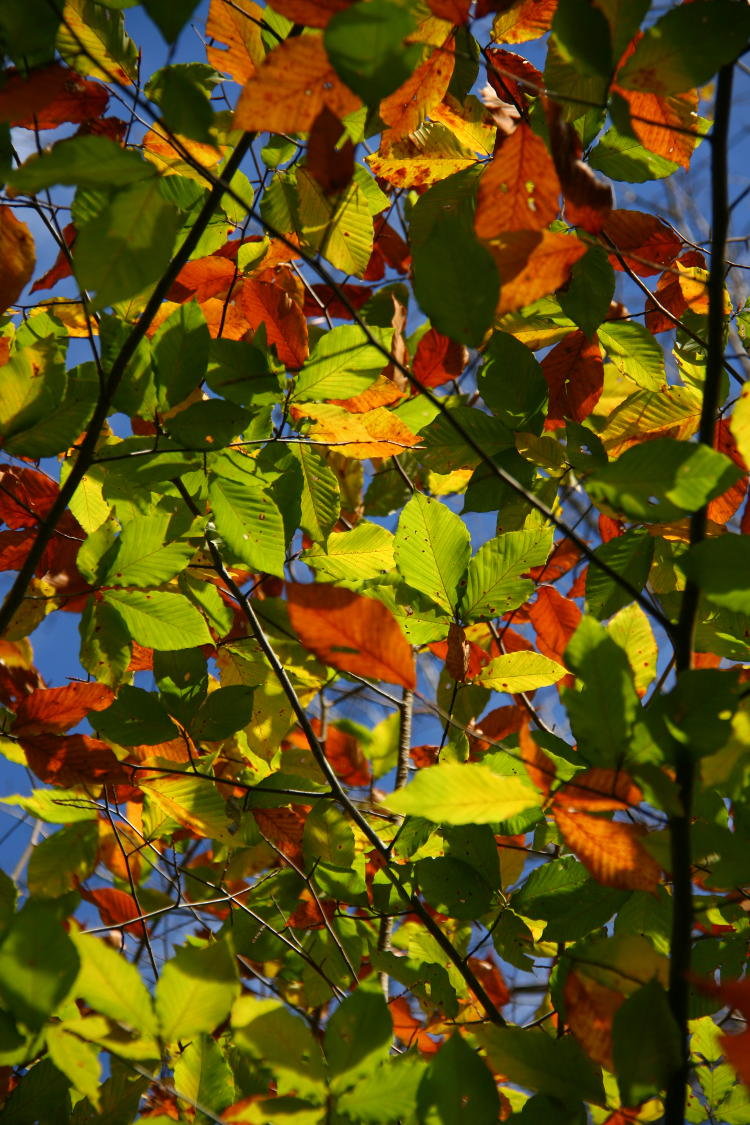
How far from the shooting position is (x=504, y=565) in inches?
35.1

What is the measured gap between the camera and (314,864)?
3.28 ft

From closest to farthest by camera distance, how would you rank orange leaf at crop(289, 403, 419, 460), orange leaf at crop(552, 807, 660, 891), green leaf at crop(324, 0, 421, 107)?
green leaf at crop(324, 0, 421, 107), orange leaf at crop(552, 807, 660, 891), orange leaf at crop(289, 403, 419, 460)

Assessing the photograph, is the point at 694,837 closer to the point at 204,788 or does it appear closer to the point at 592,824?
the point at 592,824

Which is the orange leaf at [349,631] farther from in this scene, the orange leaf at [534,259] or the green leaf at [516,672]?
the green leaf at [516,672]

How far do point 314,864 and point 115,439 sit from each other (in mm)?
644

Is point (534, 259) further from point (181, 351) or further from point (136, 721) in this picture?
point (136, 721)

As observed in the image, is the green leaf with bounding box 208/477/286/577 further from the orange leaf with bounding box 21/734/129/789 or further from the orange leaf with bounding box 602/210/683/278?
the orange leaf with bounding box 602/210/683/278

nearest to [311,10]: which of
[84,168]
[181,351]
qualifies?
[84,168]

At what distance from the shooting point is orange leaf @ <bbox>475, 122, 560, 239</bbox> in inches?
22.6

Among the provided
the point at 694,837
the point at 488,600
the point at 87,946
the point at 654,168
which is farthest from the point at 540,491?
the point at 87,946

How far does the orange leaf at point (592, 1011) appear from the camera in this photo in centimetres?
59

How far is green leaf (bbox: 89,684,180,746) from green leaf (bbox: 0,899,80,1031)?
1.08 ft

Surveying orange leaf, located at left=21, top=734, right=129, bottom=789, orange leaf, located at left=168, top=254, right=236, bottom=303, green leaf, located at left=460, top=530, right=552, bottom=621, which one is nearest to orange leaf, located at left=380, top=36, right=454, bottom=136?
orange leaf, located at left=168, top=254, right=236, bottom=303

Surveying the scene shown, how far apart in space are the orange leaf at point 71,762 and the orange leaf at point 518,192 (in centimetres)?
64
